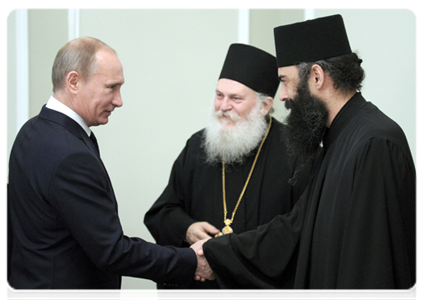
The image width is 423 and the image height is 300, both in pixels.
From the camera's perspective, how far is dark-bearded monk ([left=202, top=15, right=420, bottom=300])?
5.73 feet

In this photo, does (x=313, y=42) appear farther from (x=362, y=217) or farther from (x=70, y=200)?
(x=70, y=200)

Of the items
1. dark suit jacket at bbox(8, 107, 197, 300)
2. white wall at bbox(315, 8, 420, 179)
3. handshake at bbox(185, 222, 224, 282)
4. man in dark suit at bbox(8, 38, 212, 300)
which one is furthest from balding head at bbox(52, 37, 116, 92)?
white wall at bbox(315, 8, 420, 179)

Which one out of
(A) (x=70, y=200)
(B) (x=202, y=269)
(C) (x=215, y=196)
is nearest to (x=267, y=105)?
(C) (x=215, y=196)

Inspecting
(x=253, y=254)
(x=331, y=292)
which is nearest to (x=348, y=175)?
(x=331, y=292)

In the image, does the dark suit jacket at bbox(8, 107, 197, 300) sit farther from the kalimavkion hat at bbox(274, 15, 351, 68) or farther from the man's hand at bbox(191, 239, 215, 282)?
the kalimavkion hat at bbox(274, 15, 351, 68)

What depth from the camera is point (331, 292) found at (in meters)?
1.85

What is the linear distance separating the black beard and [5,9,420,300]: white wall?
1.84m

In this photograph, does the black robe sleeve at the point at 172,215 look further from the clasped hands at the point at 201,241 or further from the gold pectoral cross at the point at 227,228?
the gold pectoral cross at the point at 227,228

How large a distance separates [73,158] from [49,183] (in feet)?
0.46

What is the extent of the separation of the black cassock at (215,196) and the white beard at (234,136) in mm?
66

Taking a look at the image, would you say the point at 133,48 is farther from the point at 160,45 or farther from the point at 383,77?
the point at 383,77

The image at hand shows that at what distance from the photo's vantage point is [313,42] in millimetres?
2260

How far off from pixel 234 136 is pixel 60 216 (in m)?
1.47

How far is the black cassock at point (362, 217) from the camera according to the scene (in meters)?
1.74
